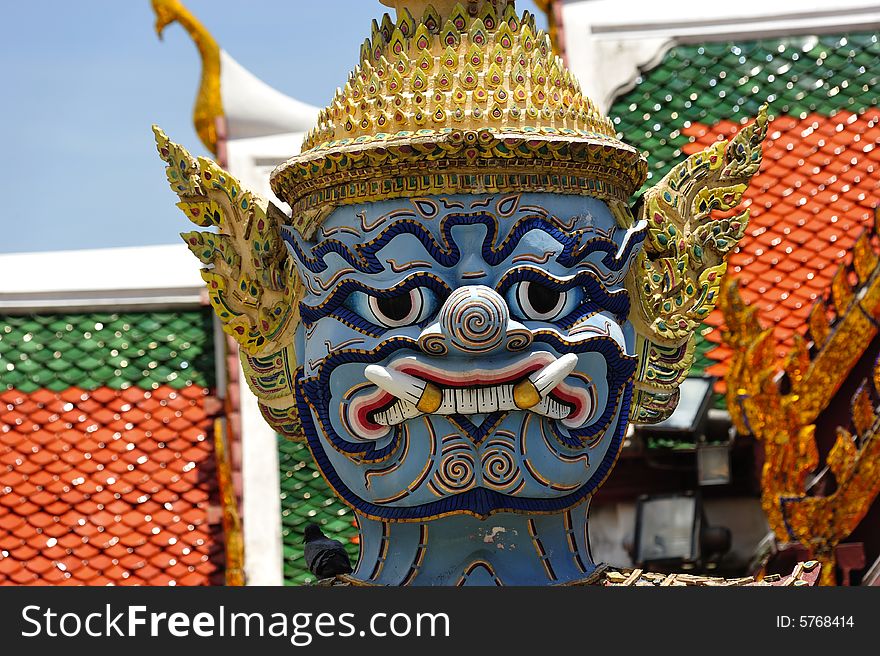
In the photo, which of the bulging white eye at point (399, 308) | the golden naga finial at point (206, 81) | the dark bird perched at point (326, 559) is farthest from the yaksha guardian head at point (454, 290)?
the golden naga finial at point (206, 81)

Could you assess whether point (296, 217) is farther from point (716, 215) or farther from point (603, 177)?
point (716, 215)

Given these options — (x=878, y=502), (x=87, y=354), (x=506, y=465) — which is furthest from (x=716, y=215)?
(x=87, y=354)

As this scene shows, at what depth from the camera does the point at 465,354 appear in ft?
14.5

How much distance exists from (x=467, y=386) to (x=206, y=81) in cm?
420

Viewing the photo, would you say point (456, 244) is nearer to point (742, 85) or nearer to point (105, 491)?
point (105, 491)

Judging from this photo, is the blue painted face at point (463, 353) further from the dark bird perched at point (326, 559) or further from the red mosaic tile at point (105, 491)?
the red mosaic tile at point (105, 491)

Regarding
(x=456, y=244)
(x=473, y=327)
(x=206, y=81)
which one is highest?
(x=206, y=81)

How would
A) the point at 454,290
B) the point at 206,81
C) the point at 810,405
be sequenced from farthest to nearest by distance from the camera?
the point at 206,81 → the point at 810,405 → the point at 454,290

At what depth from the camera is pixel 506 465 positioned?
4477 millimetres

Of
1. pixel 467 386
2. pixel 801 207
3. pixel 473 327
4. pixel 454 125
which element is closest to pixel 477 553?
pixel 467 386

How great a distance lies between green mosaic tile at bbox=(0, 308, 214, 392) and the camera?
7.79m

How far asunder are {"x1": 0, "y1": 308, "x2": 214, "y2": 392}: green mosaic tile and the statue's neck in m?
3.45

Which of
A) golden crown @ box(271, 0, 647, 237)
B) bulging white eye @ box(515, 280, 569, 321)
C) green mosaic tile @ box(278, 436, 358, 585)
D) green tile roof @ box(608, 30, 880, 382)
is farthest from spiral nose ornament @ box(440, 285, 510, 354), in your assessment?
green tile roof @ box(608, 30, 880, 382)

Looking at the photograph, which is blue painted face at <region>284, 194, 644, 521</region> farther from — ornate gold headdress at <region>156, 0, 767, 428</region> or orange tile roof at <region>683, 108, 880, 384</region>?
orange tile roof at <region>683, 108, 880, 384</region>
